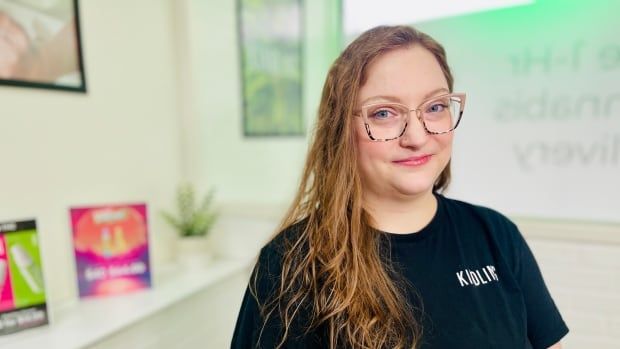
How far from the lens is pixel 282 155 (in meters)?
1.91

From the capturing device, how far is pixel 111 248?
4.44 ft

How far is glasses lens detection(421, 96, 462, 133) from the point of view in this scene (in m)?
0.83

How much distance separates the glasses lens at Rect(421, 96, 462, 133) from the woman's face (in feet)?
0.05

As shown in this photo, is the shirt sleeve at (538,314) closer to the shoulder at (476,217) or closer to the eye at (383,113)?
the shoulder at (476,217)

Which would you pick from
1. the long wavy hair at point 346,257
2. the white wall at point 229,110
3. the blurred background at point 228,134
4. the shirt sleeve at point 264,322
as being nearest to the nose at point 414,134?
the long wavy hair at point 346,257

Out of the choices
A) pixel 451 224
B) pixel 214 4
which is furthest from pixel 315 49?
pixel 451 224

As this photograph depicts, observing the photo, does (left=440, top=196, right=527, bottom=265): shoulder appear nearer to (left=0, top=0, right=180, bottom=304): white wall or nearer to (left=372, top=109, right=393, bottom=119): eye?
(left=372, top=109, right=393, bottom=119): eye

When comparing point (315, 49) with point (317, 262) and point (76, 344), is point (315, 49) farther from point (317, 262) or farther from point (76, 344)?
point (76, 344)

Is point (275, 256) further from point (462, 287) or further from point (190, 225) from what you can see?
point (190, 225)

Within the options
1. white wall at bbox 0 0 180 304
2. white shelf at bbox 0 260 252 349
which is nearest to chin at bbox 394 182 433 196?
white shelf at bbox 0 260 252 349

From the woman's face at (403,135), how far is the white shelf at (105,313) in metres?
0.88

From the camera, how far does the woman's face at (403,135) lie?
81cm

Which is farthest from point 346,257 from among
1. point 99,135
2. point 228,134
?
point 228,134

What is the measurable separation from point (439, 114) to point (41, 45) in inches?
49.4
